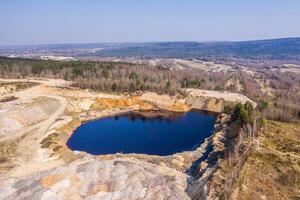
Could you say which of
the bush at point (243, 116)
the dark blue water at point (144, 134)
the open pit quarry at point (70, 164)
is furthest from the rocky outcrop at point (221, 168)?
the dark blue water at point (144, 134)

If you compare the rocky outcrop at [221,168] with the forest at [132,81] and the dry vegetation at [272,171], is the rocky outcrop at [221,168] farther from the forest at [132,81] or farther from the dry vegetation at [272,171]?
the forest at [132,81]

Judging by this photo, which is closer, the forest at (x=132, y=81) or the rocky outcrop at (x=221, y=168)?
the rocky outcrop at (x=221, y=168)

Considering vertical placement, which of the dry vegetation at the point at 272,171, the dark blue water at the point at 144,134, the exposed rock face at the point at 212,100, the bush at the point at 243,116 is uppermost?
the bush at the point at 243,116

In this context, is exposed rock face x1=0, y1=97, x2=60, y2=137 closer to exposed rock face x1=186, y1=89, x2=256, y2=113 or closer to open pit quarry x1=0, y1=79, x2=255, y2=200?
open pit quarry x1=0, y1=79, x2=255, y2=200

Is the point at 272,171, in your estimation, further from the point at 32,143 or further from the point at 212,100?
the point at 212,100

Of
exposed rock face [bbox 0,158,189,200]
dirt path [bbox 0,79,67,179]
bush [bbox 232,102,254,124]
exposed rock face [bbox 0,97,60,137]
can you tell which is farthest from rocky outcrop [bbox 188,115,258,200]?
exposed rock face [bbox 0,97,60,137]

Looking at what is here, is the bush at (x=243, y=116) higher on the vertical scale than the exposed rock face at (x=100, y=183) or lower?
higher
